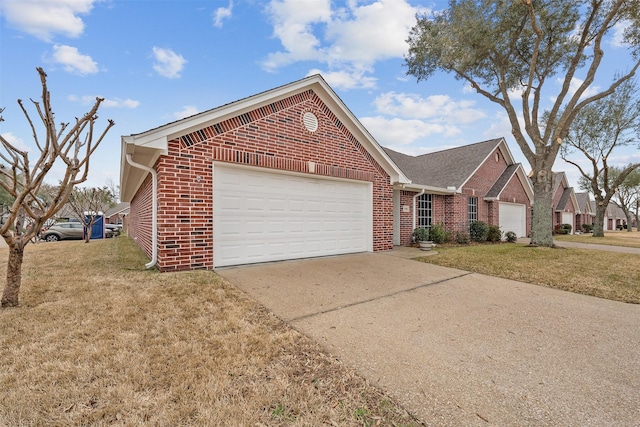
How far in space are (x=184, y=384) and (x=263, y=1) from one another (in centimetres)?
942

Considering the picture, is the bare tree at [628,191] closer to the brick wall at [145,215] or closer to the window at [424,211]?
the window at [424,211]

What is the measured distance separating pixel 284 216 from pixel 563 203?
30.7 meters

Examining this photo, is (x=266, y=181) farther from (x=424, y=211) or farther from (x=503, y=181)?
(x=503, y=181)

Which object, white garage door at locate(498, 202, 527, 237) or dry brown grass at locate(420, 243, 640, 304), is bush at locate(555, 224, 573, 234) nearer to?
white garage door at locate(498, 202, 527, 237)

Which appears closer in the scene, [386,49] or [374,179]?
[374,179]

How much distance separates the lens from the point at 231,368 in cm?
225

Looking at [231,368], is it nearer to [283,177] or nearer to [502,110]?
[283,177]

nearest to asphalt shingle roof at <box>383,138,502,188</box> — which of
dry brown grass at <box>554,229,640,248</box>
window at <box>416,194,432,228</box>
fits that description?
window at <box>416,194,432,228</box>

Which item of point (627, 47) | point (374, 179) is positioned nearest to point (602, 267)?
point (374, 179)

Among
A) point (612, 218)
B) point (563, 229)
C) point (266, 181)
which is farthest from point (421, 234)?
point (612, 218)

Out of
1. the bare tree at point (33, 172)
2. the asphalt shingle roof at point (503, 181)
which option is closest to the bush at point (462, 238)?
the asphalt shingle roof at point (503, 181)

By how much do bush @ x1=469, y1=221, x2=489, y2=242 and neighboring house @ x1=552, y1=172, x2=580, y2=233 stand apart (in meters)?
17.2

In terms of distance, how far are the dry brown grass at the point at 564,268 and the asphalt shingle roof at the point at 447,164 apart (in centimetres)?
514

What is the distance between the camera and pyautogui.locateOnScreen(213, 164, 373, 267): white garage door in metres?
6.21
